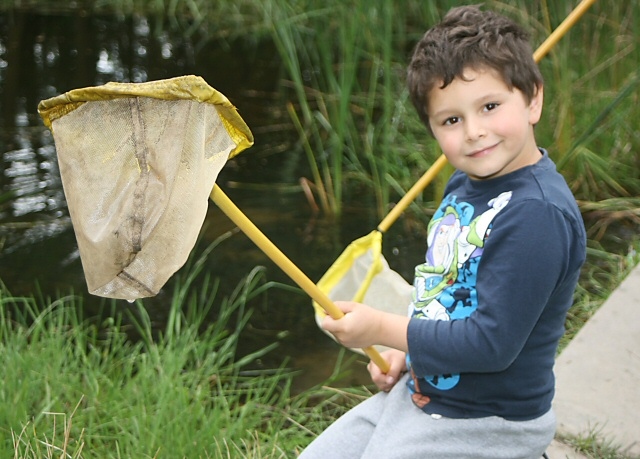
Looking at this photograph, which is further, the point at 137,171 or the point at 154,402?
the point at 154,402

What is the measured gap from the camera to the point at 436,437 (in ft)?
5.65

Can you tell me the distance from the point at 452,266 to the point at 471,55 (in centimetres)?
36

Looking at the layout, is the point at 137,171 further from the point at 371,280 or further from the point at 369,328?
the point at 371,280

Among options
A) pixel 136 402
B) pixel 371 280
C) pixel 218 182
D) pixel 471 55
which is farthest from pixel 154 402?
pixel 218 182

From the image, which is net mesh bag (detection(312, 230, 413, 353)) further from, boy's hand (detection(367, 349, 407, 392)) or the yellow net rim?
the yellow net rim

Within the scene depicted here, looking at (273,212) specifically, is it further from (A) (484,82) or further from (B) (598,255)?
(A) (484,82)

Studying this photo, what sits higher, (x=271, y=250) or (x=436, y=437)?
(x=271, y=250)

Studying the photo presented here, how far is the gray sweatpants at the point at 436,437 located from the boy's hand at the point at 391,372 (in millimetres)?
87

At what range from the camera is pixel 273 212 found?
4.01m

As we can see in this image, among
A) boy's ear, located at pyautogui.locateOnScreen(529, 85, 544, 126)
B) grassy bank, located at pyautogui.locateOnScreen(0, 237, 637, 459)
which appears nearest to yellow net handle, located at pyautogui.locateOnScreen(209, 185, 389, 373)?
boy's ear, located at pyautogui.locateOnScreen(529, 85, 544, 126)

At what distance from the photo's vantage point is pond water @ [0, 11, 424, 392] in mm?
3354

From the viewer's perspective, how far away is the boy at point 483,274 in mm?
1604

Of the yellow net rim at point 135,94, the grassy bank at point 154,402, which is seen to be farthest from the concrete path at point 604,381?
the yellow net rim at point 135,94

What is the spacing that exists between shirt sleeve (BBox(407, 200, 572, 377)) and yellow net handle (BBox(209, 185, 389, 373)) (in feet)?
0.68
